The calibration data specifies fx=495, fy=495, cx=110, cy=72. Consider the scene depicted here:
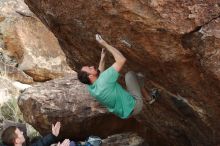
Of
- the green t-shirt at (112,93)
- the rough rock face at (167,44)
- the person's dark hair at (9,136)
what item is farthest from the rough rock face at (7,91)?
the green t-shirt at (112,93)

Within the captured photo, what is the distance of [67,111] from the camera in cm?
985

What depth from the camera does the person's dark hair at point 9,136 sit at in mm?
6500

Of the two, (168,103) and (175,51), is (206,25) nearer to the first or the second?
(175,51)

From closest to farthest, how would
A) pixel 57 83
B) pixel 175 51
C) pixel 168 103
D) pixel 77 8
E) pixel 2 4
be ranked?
1. pixel 175 51
2. pixel 77 8
3. pixel 168 103
4. pixel 57 83
5. pixel 2 4

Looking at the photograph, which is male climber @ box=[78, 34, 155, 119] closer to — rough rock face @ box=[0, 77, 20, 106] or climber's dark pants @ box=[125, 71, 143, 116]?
climber's dark pants @ box=[125, 71, 143, 116]

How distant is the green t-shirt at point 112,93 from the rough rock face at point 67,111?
9.72ft

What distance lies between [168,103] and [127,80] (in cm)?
84

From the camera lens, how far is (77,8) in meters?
6.91

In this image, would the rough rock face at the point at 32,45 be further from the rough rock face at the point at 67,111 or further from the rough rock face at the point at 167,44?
the rough rock face at the point at 167,44

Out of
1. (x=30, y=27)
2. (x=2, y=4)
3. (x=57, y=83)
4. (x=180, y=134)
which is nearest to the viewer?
(x=180, y=134)

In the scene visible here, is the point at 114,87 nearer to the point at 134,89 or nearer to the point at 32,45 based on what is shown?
the point at 134,89

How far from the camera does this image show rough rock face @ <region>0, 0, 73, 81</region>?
16875mm

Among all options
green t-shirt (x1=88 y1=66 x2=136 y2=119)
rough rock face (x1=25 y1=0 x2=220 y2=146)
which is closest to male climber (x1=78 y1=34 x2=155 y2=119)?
green t-shirt (x1=88 y1=66 x2=136 y2=119)

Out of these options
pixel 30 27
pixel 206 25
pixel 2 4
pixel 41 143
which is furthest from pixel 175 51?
pixel 2 4
